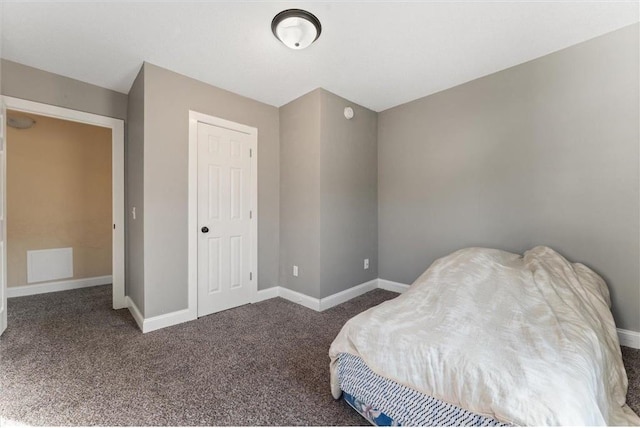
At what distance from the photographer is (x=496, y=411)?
931 mm

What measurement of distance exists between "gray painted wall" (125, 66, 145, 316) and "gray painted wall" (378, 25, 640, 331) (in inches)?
115

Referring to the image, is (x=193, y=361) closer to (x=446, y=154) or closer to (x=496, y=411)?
(x=496, y=411)

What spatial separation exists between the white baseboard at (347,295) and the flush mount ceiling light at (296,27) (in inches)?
98.1

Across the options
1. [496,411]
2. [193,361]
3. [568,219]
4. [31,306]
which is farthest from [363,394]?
[31,306]

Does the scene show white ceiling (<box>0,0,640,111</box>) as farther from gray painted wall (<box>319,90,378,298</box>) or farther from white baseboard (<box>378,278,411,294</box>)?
white baseboard (<box>378,278,411,294</box>)

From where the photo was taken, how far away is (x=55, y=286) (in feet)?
11.6

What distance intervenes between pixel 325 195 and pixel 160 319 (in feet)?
6.78

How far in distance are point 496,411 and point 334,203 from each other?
2.40 meters

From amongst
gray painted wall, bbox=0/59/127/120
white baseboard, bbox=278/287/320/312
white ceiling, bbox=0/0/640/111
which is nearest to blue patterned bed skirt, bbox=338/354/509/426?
white baseboard, bbox=278/287/320/312

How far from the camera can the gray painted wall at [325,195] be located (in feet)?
Result: 9.85

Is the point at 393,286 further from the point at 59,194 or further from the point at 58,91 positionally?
the point at 59,194

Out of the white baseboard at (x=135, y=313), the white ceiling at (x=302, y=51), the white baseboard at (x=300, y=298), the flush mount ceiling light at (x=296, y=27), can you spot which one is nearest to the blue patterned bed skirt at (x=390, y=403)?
the white baseboard at (x=300, y=298)

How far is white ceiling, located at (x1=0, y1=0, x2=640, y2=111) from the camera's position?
181 centimetres

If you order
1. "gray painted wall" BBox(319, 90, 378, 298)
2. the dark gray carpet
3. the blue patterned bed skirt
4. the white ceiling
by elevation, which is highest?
the white ceiling
